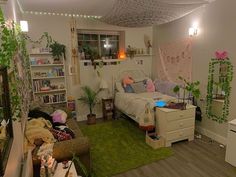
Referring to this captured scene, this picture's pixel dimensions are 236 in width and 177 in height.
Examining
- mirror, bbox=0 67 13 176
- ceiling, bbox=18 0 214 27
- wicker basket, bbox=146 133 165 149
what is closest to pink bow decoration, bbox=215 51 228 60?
ceiling, bbox=18 0 214 27

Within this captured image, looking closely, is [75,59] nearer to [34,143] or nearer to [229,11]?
[34,143]

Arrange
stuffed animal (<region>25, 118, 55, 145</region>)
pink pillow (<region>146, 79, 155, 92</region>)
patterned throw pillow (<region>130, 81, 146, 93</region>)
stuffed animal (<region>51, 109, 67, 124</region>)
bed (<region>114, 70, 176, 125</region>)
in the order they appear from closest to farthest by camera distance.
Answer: stuffed animal (<region>25, 118, 55, 145</region>), stuffed animal (<region>51, 109, 67, 124</region>), bed (<region>114, 70, 176, 125</region>), patterned throw pillow (<region>130, 81, 146, 93</region>), pink pillow (<region>146, 79, 155, 92</region>)

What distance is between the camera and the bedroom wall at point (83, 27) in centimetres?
382

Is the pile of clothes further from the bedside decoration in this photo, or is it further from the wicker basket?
the bedside decoration

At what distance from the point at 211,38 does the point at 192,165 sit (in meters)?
2.14

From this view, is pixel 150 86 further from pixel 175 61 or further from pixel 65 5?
pixel 65 5

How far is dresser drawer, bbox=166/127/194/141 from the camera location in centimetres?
308

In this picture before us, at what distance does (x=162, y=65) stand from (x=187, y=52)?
864 mm

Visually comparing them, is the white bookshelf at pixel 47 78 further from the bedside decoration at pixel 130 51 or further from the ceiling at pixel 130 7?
the bedside decoration at pixel 130 51

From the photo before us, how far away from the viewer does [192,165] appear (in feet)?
8.50

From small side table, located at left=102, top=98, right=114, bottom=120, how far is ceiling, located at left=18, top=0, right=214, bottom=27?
192cm

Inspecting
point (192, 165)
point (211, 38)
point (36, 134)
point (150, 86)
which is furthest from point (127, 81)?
point (36, 134)

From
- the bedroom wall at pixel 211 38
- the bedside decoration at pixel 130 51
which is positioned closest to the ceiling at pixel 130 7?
the bedroom wall at pixel 211 38

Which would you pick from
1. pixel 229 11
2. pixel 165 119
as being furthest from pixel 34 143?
pixel 229 11
